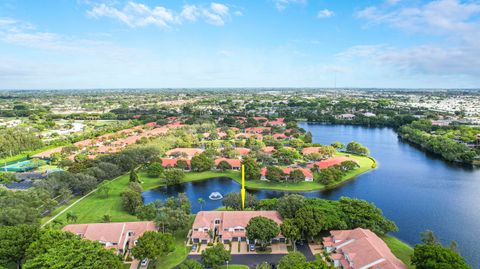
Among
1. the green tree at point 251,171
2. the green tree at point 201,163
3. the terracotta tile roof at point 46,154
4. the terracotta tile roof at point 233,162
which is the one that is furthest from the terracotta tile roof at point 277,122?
the terracotta tile roof at point 46,154

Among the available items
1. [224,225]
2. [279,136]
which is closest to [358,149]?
[279,136]

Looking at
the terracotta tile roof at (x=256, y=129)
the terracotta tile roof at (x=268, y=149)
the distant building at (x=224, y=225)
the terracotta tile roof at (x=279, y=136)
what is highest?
the terracotta tile roof at (x=256, y=129)

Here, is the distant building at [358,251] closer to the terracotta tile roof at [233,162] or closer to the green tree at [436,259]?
the green tree at [436,259]

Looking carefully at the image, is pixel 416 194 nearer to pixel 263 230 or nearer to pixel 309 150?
pixel 309 150

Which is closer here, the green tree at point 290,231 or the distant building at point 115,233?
the green tree at point 290,231

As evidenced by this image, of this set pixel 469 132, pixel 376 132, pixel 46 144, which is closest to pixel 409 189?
pixel 469 132

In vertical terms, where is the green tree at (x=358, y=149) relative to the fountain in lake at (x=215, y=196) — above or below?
above
